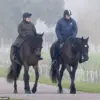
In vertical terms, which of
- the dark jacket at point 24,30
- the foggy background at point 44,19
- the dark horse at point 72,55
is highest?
the foggy background at point 44,19

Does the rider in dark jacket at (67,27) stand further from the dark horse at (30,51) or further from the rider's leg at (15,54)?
the rider's leg at (15,54)

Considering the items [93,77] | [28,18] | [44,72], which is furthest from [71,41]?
[44,72]

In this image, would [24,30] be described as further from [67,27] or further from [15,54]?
[67,27]

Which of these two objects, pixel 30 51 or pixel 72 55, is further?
pixel 72 55

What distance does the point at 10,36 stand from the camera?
72.6 meters

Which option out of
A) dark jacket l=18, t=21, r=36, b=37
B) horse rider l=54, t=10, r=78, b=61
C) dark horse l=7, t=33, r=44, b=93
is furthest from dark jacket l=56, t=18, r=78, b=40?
dark horse l=7, t=33, r=44, b=93

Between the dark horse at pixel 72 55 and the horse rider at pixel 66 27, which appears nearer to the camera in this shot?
the dark horse at pixel 72 55

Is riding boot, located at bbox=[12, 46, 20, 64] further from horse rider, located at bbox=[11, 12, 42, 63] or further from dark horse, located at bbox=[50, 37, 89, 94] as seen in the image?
dark horse, located at bbox=[50, 37, 89, 94]

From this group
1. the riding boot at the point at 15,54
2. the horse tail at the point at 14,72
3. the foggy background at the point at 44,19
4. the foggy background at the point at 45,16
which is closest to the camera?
the riding boot at the point at 15,54

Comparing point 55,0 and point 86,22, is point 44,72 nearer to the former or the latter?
point 55,0

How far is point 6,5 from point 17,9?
3.80 m

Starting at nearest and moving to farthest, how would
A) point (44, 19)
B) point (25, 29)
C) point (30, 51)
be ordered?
point (30, 51) < point (25, 29) < point (44, 19)

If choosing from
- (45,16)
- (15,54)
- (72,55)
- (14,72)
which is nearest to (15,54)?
(15,54)

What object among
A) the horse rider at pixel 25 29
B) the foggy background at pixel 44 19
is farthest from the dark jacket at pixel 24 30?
the foggy background at pixel 44 19
